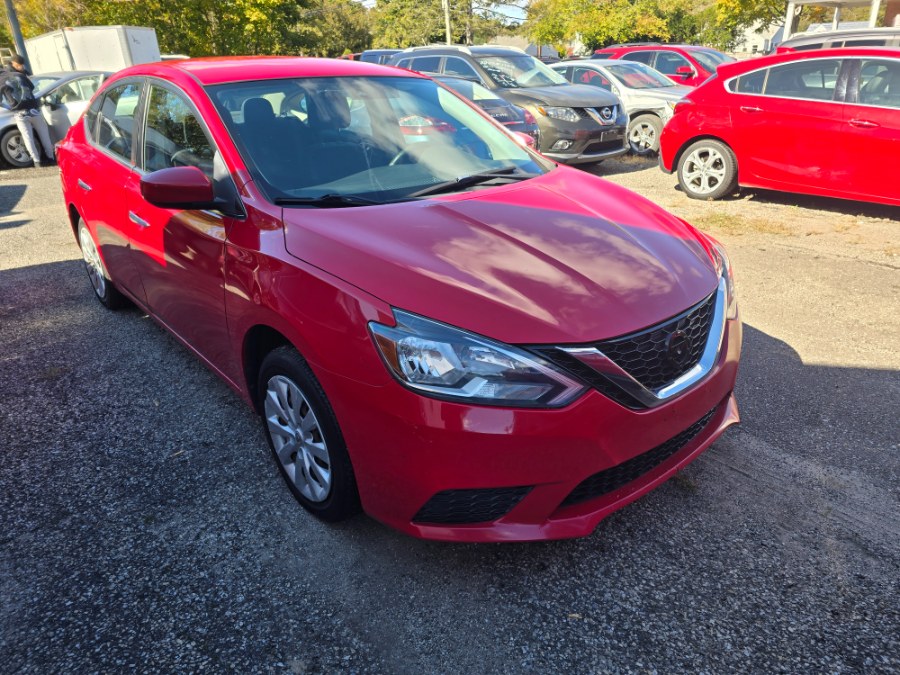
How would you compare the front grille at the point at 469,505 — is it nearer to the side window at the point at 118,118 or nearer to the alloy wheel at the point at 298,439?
the alloy wheel at the point at 298,439

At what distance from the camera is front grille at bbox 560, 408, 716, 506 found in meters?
2.15

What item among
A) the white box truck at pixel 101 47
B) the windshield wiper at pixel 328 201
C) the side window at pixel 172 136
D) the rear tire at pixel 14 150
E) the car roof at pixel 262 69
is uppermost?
the white box truck at pixel 101 47

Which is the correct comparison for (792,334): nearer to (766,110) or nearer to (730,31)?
(766,110)

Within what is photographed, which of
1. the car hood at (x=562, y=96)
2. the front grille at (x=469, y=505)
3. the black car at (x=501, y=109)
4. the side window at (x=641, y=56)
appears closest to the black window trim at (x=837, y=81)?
the car hood at (x=562, y=96)

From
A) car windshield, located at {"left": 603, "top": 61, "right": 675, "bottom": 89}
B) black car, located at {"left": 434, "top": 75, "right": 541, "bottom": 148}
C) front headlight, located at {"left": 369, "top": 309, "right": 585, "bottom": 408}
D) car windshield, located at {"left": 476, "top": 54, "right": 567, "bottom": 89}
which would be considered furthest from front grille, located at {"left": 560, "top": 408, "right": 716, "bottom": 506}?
car windshield, located at {"left": 603, "top": 61, "right": 675, "bottom": 89}

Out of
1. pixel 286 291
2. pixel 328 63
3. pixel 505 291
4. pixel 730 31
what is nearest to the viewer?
pixel 505 291

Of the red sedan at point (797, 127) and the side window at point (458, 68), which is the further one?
the side window at point (458, 68)

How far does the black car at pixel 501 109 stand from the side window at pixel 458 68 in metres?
1.17

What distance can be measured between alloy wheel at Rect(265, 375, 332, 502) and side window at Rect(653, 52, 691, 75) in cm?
1328

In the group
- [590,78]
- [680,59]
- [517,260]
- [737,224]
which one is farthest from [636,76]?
[517,260]

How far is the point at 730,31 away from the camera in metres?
41.9

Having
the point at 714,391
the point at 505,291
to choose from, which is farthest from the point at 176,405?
the point at 714,391

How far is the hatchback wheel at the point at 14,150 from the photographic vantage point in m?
11.6

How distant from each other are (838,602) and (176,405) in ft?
10.3
